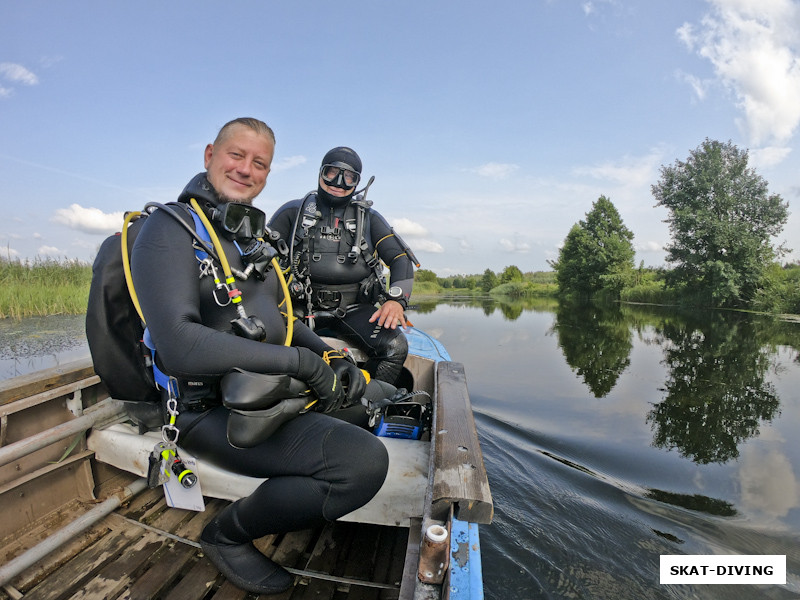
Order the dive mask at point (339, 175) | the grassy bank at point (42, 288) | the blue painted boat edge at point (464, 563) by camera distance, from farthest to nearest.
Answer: the grassy bank at point (42, 288) → the dive mask at point (339, 175) → the blue painted boat edge at point (464, 563)

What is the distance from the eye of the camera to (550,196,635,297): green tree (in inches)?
1602

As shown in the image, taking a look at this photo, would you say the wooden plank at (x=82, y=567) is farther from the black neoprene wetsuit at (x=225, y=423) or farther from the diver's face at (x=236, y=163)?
the diver's face at (x=236, y=163)

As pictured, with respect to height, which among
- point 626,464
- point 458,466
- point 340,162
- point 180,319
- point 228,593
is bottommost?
point 626,464

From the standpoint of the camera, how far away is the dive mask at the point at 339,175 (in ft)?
13.1

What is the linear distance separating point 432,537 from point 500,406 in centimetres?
573

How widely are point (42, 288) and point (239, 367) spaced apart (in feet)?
40.6

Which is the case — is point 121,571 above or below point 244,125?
below

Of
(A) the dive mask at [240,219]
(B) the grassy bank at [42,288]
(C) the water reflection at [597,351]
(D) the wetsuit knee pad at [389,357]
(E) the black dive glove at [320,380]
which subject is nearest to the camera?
(E) the black dive glove at [320,380]

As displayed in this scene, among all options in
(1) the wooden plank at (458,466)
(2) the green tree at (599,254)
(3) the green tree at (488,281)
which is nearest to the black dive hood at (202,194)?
(1) the wooden plank at (458,466)

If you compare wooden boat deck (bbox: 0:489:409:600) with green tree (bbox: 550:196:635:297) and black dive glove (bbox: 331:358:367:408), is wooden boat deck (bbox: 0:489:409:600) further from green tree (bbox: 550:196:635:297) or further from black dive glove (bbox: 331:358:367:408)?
green tree (bbox: 550:196:635:297)

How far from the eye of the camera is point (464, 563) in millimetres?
1373

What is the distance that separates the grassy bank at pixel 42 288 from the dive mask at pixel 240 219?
10.8 m

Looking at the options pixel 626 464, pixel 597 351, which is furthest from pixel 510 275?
pixel 626 464

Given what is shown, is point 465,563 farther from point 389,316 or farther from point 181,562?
point 389,316
